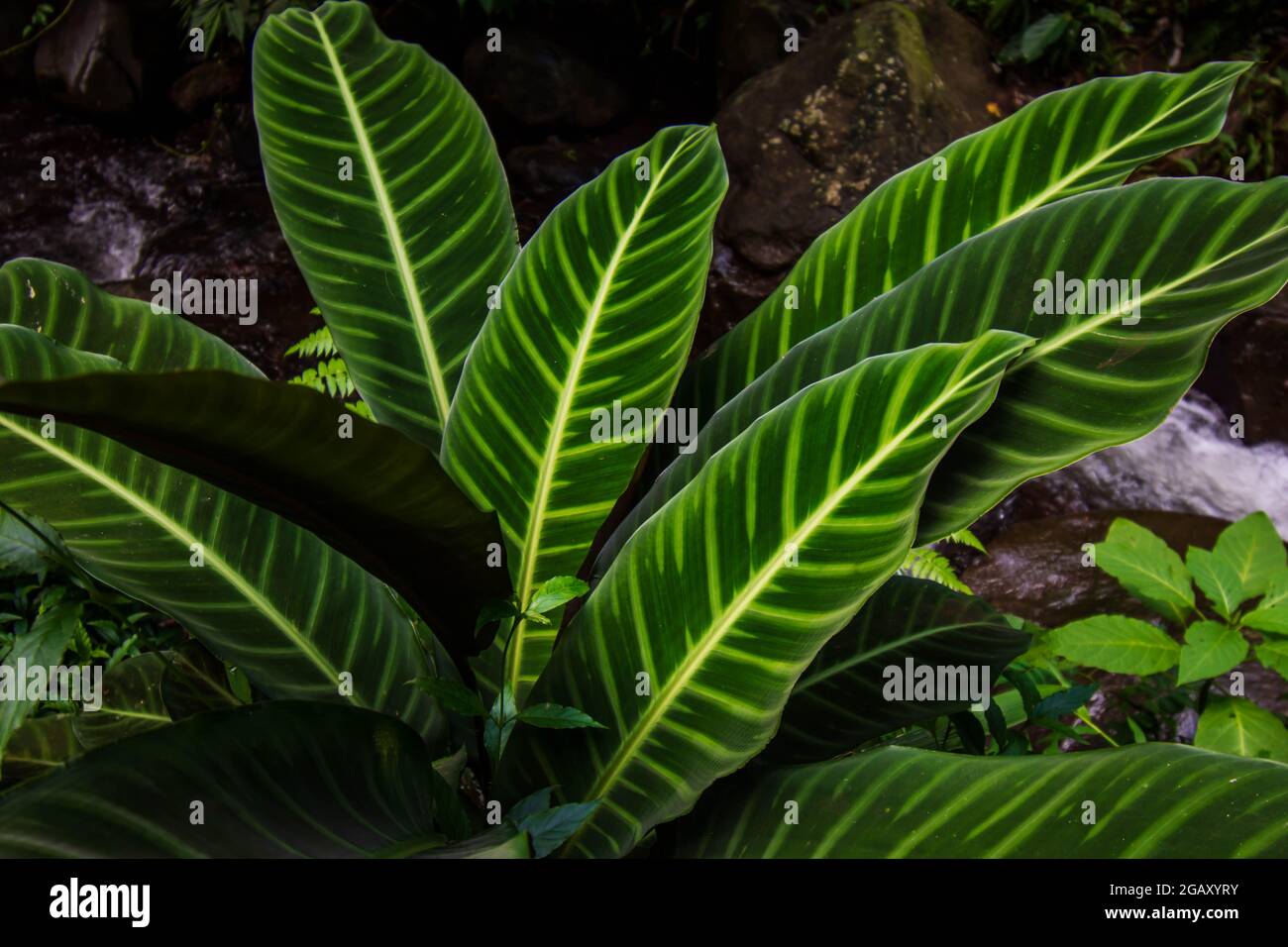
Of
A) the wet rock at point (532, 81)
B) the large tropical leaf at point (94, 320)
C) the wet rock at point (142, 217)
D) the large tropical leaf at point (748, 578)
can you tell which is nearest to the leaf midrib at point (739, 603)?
the large tropical leaf at point (748, 578)

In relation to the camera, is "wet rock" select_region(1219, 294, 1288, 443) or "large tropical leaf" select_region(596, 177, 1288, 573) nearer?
"large tropical leaf" select_region(596, 177, 1288, 573)

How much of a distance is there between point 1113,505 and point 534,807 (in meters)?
3.16

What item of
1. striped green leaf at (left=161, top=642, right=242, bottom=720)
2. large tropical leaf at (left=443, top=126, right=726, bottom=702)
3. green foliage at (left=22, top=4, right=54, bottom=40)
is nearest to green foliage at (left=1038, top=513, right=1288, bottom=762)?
large tropical leaf at (left=443, top=126, right=726, bottom=702)

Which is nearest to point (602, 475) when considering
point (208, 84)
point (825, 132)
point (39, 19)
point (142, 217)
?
point (825, 132)

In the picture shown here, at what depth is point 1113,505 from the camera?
11.3 ft

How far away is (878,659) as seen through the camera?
1.01 metres

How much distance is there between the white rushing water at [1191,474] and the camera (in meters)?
3.51

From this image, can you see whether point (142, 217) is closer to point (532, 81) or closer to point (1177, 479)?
point (532, 81)

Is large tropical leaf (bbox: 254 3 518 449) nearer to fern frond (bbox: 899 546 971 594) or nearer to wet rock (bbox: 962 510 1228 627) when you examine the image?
fern frond (bbox: 899 546 971 594)

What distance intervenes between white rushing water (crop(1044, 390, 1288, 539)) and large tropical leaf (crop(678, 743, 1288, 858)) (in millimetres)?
2992

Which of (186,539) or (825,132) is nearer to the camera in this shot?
(186,539)

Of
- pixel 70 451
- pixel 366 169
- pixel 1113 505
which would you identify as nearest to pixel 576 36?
pixel 1113 505

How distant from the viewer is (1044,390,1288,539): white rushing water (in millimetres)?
3512

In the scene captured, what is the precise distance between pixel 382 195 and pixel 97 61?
4.81m
